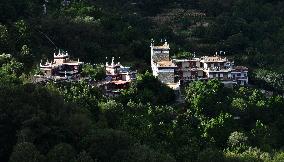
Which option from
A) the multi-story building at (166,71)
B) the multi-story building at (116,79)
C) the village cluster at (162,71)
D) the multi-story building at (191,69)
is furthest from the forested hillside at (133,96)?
the multi-story building at (191,69)

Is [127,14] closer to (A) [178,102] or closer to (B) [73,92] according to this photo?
(A) [178,102]

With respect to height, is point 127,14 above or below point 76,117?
above

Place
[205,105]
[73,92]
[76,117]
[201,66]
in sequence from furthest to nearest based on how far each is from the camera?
[201,66] → [205,105] → [73,92] → [76,117]

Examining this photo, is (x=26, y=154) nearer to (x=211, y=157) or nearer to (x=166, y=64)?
(x=211, y=157)

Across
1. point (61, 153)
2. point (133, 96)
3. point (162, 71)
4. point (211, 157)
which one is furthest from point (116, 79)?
point (61, 153)

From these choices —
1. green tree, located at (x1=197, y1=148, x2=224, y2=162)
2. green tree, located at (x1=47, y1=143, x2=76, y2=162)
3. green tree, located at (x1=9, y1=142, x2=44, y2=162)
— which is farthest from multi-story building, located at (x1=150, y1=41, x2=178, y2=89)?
green tree, located at (x1=9, y1=142, x2=44, y2=162)

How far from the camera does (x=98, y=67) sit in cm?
2934

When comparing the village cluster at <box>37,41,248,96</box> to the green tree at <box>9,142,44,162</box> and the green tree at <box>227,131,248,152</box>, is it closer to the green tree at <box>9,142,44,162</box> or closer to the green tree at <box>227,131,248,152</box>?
the green tree at <box>227,131,248,152</box>

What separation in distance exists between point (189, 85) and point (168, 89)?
122cm

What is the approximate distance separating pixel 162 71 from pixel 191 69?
5.29 ft

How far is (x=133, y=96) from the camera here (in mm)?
26984

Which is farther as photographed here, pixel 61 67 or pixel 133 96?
pixel 61 67

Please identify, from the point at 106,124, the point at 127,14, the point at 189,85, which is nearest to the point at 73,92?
the point at 106,124

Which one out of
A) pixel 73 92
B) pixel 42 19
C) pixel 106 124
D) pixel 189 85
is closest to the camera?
pixel 106 124
